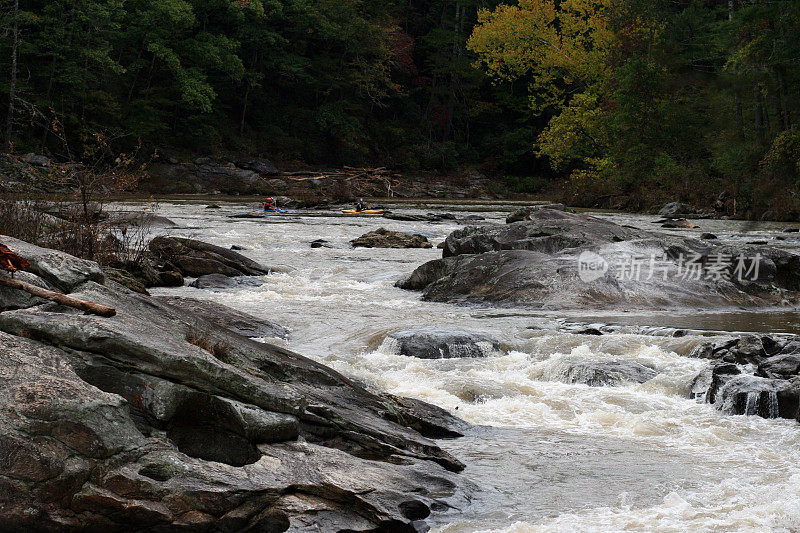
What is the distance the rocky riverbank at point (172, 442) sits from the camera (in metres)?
3.34

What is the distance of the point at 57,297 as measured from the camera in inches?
166

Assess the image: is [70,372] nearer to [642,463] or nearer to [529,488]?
[529,488]

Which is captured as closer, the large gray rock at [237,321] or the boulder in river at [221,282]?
the large gray rock at [237,321]

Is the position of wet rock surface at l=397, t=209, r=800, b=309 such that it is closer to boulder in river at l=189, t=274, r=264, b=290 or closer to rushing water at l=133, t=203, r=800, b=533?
rushing water at l=133, t=203, r=800, b=533

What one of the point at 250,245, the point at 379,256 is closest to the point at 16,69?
the point at 250,245

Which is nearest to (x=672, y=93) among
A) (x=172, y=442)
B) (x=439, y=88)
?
(x=439, y=88)

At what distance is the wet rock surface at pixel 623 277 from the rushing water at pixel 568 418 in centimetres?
53

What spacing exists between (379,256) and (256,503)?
42.4 ft

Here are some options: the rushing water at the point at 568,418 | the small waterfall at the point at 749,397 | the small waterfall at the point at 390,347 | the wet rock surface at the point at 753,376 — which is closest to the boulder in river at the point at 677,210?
the rushing water at the point at 568,418

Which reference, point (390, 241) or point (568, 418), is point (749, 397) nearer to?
point (568, 418)

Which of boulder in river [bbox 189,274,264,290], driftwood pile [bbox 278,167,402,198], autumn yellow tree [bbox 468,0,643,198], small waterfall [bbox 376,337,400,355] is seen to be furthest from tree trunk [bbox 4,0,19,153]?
small waterfall [bbox 376,337,400,355]

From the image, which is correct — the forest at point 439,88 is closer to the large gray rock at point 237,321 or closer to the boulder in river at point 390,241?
the boulder in river at point 390,241

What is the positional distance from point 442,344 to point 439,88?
45.2 metres

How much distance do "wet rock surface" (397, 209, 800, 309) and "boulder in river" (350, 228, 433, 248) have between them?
6001 millimetres
